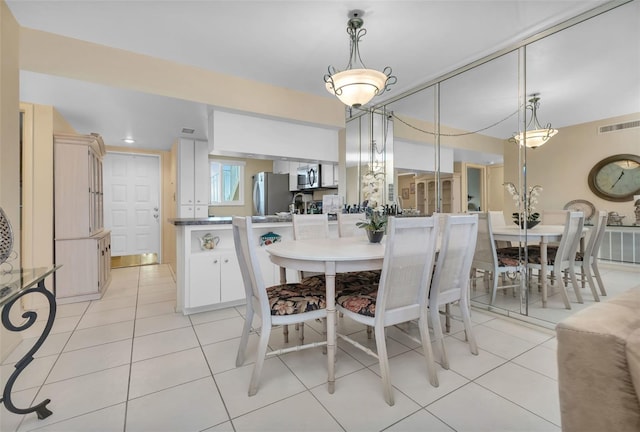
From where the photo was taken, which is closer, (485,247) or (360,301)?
(360,301)

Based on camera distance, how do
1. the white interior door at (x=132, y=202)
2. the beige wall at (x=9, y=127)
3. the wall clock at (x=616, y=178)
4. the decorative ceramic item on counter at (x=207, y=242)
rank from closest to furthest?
1. the beige wall at (x=9, y=127)
2. the wall clock at (x=616, y=178)
3. the decorative ceramic item on counter at (x=207, y=242)
4. the white interior door at (x=132, y=202)

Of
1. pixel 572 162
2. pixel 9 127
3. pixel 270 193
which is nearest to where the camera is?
pixel 9 127

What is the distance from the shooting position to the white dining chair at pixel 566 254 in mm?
2604

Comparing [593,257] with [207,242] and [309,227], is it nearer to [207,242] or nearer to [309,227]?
[309,227]

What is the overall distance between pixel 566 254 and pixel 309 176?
3.88 meters

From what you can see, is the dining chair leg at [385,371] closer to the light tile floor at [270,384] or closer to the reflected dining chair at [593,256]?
the light tile floor at [270,384]

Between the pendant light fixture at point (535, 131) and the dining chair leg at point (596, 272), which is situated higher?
the pendant light fixture at point (535, 131)

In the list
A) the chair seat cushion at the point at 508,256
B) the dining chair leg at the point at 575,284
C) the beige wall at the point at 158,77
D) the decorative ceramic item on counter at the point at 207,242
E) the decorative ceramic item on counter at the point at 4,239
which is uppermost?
the beige wall at the point at 158,77

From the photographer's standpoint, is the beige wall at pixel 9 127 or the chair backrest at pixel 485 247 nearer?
the beige wall at pixel 9 127

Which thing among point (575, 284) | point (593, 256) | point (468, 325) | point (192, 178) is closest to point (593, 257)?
point (593, 256)

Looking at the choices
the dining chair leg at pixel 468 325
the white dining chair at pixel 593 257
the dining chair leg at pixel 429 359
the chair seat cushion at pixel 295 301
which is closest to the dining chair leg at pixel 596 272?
the white dining chair at pixel 593 257

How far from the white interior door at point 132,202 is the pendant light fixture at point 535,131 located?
5.84 meters

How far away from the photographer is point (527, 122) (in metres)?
2.72

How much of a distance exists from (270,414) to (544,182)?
2875 mm
